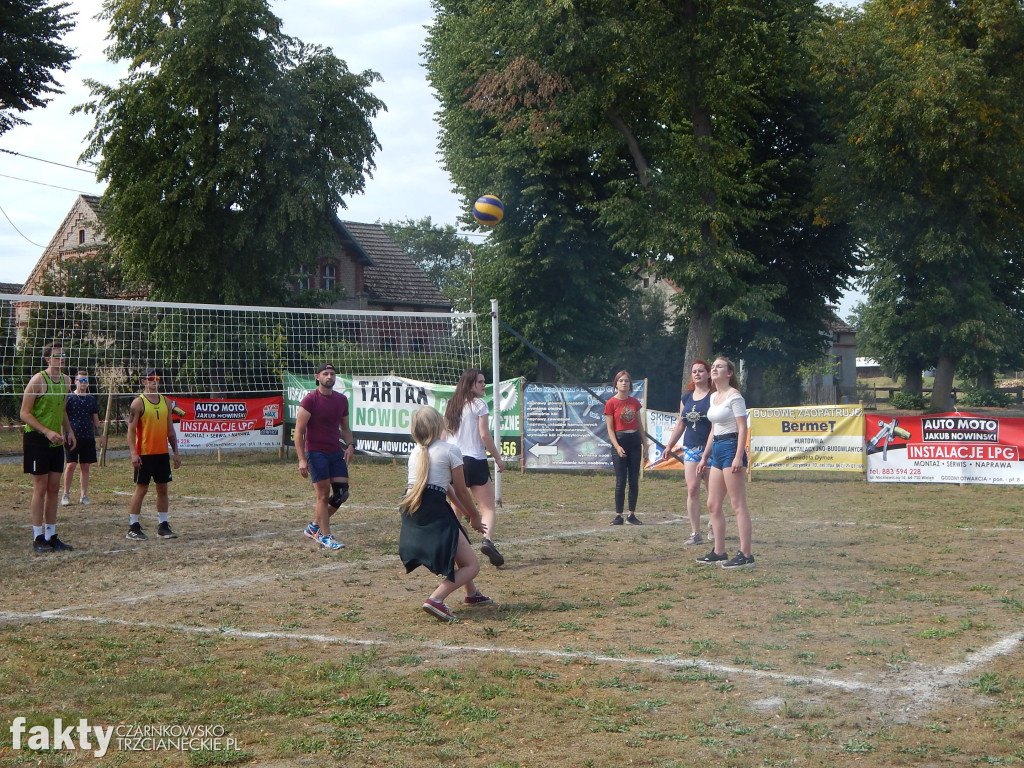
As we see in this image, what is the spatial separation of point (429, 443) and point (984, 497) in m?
11.8

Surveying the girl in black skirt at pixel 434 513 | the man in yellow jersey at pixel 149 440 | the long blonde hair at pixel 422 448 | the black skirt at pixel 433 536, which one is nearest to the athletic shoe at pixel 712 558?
the girl in black skirt at pixel 434 513

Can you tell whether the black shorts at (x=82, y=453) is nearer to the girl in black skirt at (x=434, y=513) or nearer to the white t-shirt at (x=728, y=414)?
the girl in black skirt at (x=434, y=513)

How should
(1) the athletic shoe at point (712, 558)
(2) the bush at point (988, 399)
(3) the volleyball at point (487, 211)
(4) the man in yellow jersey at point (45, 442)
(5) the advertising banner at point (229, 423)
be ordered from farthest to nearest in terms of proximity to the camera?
1. (2) the bush at point (988, 399)
2. (5) the advertising banner at point (229, 423)
3. (3) the volleyball at point (487, 211)
4. (4) the man in yellow jersey at point (45, 442)
5. (1) the athletic shoe at point (712, 558)

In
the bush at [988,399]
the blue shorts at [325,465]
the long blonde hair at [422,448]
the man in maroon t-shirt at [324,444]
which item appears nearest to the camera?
the long blonde hair at [422,448]

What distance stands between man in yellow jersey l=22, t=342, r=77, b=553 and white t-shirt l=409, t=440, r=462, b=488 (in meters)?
4.79

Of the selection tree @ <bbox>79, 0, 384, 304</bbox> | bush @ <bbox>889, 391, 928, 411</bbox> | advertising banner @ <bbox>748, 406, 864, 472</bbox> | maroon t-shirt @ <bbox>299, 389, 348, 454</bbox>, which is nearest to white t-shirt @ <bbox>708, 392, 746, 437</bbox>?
maroon t-shirt @ <bbox>299, 389, 348, 454</bbox>

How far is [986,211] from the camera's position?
102ft

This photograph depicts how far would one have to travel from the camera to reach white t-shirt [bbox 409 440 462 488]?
7086 mm

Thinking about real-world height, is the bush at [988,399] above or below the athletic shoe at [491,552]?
above

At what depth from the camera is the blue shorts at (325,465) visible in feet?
34.4

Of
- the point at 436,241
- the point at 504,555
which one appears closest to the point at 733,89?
the point at 504,555

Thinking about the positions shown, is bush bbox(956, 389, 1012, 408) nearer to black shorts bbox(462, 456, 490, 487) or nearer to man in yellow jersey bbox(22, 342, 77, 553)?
black shorts bbox(462, 456, 490, 487)

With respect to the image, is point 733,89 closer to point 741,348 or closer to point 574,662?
point 741,348

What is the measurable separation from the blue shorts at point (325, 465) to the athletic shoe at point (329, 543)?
636 millimetres
